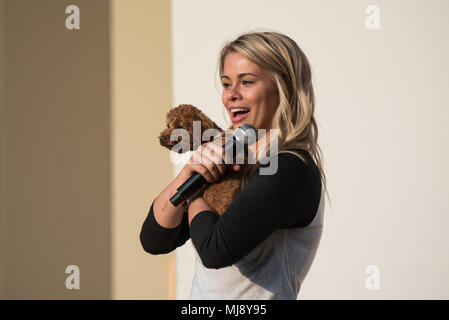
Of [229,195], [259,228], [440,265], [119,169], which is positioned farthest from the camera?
[119,169]

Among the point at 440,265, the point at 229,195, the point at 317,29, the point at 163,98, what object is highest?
the point at 317,29

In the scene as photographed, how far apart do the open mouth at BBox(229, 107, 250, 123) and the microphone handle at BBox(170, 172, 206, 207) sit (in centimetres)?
23

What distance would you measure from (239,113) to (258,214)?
35 centimetres

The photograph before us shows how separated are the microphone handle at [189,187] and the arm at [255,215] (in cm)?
4

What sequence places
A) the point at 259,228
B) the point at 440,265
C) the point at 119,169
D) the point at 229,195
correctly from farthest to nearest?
1. the point at 119,169
2. the point at 440,265
3. the point at 229,195
4. the point at 259,228

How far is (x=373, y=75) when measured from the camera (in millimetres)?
3158

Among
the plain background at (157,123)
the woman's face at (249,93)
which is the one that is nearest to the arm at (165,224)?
the woman's face at (249,93)

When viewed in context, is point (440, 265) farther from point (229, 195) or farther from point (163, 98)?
point (229, 195)
